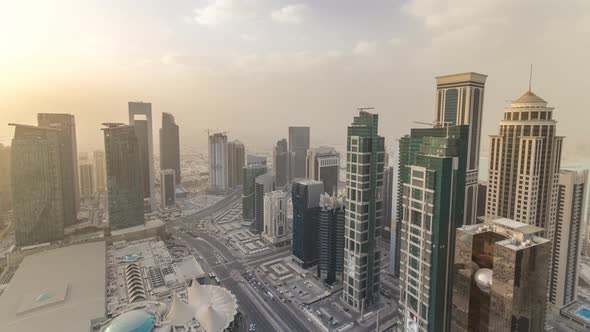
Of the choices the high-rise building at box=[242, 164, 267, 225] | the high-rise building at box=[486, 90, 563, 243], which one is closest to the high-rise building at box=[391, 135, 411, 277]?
the high-rise building at box=[486, 90, 563, 243]

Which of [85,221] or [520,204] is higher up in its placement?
[520,204]

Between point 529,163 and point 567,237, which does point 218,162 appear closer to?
point 529,163

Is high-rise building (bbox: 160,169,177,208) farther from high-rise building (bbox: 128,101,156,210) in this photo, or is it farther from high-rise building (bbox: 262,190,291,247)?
high-rise building (bbox: 262,190,291,247)

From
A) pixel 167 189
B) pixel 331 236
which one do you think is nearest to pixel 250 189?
pixel 167 189

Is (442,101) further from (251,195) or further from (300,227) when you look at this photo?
(251,195)

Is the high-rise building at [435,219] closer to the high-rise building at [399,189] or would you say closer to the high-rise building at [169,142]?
the high-rise building at [399,189]

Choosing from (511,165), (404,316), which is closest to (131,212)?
(404,316)
